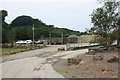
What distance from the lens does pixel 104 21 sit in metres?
45.5

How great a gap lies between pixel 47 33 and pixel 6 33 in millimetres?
43696

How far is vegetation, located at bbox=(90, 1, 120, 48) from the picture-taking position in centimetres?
4544

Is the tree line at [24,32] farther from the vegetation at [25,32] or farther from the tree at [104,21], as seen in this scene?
the tree at [104,21]

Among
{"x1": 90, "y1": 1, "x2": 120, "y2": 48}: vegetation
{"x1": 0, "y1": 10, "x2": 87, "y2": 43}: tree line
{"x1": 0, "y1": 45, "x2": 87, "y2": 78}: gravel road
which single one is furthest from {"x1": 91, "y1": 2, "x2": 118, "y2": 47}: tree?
{"x1": 0, "y1": 10, "x2": 87, "y2": 43}: tree line

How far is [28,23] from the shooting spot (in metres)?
148

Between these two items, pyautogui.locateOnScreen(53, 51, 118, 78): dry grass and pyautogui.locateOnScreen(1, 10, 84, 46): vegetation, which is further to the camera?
pyautogui.locateOnScreen(1, 10, 84, 46): vegetation

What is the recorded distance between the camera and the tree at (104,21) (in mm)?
45500

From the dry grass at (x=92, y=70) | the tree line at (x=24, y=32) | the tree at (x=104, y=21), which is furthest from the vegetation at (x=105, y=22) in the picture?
the tree line at (x=24, y=32)

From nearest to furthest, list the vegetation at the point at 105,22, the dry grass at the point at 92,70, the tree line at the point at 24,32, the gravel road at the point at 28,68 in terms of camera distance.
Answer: the dry grass at the point at 92,70 < the gravel road at the point at 28,68 < the vegetation at the point at 105,22 < the tree line at the point at 24,32

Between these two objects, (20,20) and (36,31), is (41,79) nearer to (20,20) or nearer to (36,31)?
(36,31)

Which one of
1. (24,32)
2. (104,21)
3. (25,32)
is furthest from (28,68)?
(24,32)

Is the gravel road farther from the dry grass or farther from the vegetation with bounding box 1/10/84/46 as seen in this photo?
the vegetation with bounding box 1/10/84/46

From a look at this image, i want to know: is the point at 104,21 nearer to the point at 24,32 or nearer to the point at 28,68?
the point at 28,68

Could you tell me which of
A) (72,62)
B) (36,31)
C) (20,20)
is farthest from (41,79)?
(20,20)
